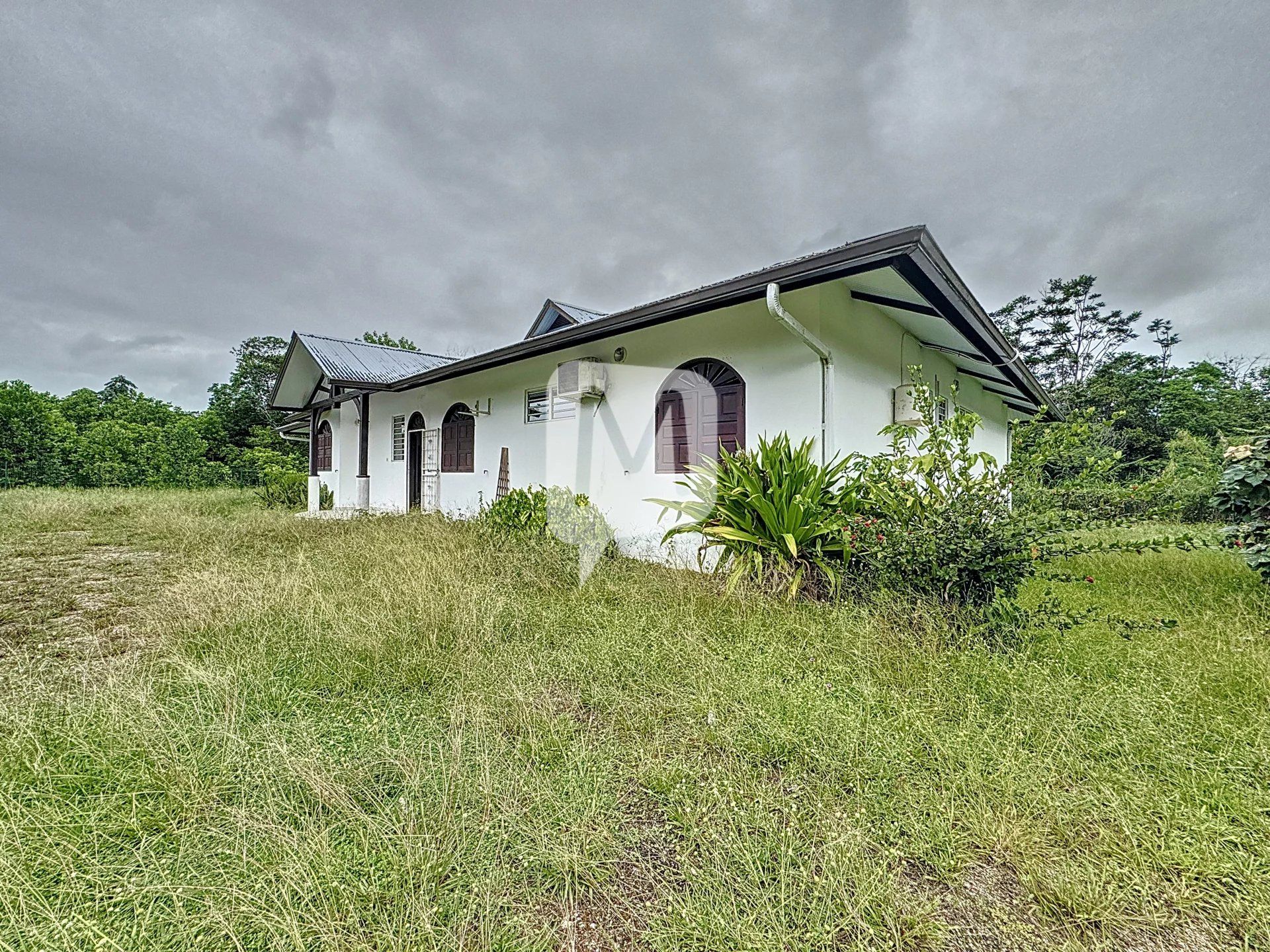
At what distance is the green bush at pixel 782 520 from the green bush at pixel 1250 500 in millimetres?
3561

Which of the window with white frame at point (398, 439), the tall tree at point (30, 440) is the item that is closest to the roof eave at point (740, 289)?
the window with white frame at point (398, 439)

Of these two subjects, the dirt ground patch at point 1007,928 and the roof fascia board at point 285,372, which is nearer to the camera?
the dirt ground patch at point 1007,928

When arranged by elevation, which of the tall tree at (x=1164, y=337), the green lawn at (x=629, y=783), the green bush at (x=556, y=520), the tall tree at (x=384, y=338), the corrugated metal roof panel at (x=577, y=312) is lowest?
the green lawn at (x=629, y=783)

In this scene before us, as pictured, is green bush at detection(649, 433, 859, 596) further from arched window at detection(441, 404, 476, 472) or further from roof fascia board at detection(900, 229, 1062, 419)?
arched window at detection(441, 404, 476, 472)

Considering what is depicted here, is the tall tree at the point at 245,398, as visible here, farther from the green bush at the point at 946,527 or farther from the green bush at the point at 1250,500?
the green bush at the point at 1250,500

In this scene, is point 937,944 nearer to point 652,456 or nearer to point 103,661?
point 103,661

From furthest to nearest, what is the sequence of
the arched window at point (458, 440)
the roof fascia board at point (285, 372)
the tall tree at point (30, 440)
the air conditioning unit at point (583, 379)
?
the tall tree at point (30, 440) < the roof fascia board at point (285, 372) < the arched window at point (458, 440) < the air conditioning unit at point (583, 379)

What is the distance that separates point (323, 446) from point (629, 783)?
54.1ft

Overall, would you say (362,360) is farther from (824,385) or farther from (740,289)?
(824,385)

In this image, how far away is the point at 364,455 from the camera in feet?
40.0

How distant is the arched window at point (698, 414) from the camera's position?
17.8 feet

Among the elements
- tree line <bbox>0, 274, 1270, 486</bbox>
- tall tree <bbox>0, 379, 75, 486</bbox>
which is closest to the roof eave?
tree line <bbox>0, 274, 1270, 486</bbox>

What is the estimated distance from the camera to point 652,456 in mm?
6070

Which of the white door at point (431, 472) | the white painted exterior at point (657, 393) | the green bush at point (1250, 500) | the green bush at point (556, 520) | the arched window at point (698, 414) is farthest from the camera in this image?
the white door at point (431, 472)
